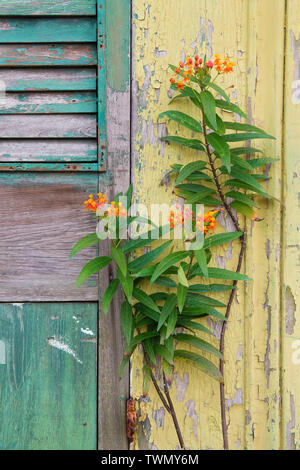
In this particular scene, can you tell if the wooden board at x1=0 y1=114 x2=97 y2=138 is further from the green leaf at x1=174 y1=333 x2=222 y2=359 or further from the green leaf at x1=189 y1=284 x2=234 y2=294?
the green leaf at x1=174 y1=333 x2=222 y2=359

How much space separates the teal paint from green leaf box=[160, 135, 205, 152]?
0.22 m

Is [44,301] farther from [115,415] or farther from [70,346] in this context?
[115,415]

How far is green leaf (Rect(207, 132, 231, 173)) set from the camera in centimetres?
111

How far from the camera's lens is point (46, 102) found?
4.15 ft

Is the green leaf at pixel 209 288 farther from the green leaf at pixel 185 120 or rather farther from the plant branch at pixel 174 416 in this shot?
the green leaf at pixel 185 120

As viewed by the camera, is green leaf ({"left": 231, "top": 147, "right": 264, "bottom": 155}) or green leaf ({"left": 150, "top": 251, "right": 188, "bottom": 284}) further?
green leaf ({"left": 231, "top": 147, "right": 264, "bottom": 155})

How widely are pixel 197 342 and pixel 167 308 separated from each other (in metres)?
0.17

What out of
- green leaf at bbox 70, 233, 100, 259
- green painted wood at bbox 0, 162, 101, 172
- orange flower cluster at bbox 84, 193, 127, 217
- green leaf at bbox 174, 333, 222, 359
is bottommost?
green leaf at bbox 174, 333, 222, 359

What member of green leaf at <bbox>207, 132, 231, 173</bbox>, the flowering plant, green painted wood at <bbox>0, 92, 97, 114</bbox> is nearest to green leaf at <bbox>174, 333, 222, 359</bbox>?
the flowering plant

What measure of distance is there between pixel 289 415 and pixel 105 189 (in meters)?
0.93

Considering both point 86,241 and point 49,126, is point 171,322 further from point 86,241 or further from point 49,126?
point 49,126

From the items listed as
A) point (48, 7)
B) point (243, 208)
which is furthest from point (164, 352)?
point (48, 7)
